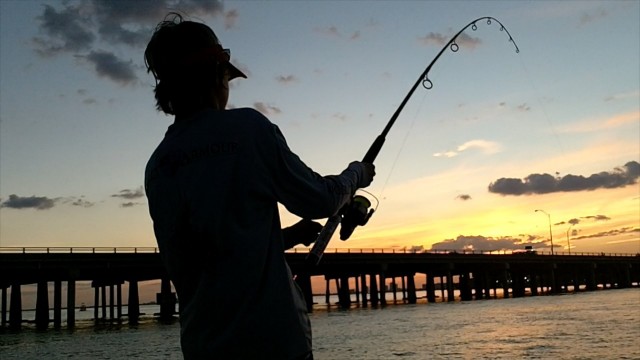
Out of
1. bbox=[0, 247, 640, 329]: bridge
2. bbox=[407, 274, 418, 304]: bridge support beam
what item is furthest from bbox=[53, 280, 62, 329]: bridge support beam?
bbox=[407, 274, 418, 304]: bridge support beam

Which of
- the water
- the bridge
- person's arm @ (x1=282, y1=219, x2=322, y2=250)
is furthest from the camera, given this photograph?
the bridge

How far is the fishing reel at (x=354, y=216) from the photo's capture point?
355 centimetres

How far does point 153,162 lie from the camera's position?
2.26m

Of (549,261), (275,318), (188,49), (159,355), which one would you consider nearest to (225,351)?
(275,318)

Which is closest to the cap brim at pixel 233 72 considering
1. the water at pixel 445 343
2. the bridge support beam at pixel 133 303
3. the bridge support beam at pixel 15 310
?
the water at pixel 445 343

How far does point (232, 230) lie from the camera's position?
2.01 m

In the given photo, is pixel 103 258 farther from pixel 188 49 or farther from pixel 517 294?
pixel 517 294

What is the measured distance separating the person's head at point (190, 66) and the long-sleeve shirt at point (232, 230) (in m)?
0.10

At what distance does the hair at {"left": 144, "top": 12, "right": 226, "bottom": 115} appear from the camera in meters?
2.23

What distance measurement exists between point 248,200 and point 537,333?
2579cm

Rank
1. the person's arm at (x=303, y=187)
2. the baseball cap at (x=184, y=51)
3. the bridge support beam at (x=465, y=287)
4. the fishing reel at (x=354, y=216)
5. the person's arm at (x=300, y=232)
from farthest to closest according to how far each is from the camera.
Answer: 1. the bridge support beam at (x=465, y=287)
2. the fishing reel at (x=354, y=216)
3. the person's arm at (x=300, y=232)
4. the baseball cap at (x=184, y=51)
5. the person's arm at (x=303, y=187)

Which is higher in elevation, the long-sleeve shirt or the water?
the long-sleeve shirt

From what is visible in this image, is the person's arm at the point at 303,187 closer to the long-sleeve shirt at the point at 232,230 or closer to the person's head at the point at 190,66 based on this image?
the long-sleeve shirt at the point at 232,230

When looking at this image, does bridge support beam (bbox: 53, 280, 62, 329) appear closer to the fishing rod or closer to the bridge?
the bridge
